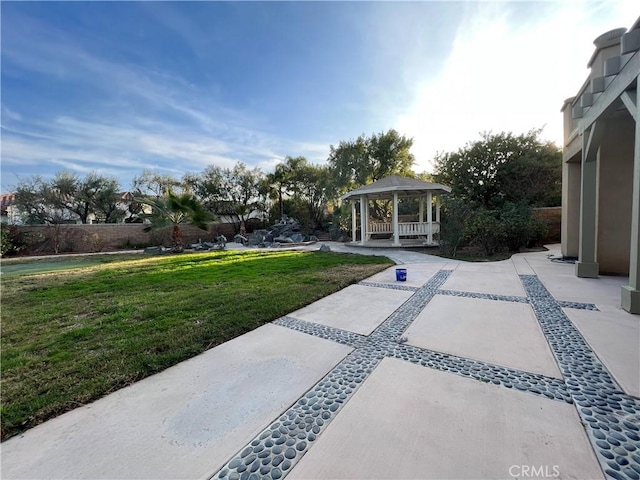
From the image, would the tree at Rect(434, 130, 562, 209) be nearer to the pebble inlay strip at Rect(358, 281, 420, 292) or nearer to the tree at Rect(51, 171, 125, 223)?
the pebble inlay strip at Rect(358, 281, 420, 292)

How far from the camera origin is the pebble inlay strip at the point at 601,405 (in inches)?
54.4

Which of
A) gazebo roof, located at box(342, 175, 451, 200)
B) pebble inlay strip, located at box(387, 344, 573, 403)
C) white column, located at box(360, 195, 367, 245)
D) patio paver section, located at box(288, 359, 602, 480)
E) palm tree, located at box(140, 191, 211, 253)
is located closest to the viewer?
patio paver section, located at box(288, 359, 602, 480)

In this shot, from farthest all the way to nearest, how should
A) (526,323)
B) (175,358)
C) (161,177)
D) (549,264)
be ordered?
(161,177)
(549,264)
(526,323)
(175,358)

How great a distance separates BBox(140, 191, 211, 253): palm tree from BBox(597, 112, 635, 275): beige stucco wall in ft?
48.9

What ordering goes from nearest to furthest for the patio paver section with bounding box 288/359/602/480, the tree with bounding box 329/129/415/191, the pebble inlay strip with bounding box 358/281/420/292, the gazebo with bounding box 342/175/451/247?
the patio paver section with bounding box 288/359/602/480 < the pebble inlay strip with bounding box 358/281/420/292 < the gazebo with bounding box 342/175/451/247 < the tree with bounding box 329/129/415/191

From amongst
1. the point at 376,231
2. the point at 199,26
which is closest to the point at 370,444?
the point at 199,26

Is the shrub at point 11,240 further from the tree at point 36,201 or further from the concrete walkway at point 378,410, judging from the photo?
the concrete walkway at point 378,410

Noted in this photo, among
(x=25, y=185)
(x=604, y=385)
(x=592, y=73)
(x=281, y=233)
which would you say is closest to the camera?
(x=604, y=385)

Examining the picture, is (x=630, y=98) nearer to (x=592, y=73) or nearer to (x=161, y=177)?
(x=592, y=73)

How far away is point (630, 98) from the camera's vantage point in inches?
134

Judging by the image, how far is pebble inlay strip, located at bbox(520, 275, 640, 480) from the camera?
1381mm

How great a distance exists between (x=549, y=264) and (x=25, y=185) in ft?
87.3

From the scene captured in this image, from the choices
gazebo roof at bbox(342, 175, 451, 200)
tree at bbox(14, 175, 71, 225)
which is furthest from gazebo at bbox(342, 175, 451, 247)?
tree at bbox(14, 175, 71, 225)

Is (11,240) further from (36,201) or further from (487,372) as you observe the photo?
(487,372)
